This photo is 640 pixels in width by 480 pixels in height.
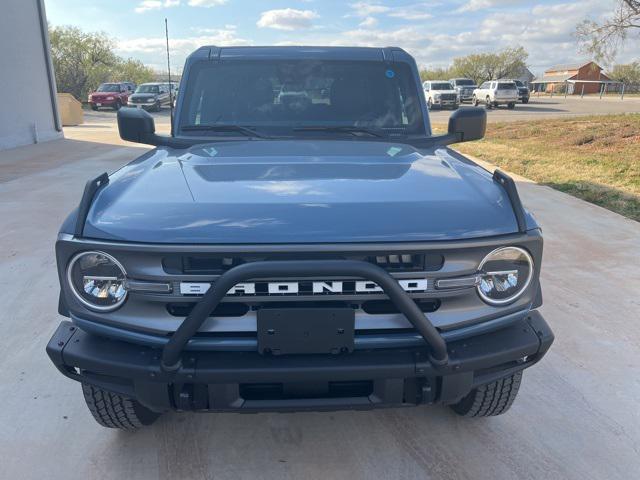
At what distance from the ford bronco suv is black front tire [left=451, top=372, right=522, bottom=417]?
0.35m

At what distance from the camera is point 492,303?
2.12 m

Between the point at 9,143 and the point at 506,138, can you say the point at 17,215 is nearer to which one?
the point at 9,143

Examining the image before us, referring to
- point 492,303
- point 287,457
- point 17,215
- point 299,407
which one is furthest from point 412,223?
point 17,215

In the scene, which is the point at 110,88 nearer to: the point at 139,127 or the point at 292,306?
the point at 139,127

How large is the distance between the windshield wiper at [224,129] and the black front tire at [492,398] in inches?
74.1

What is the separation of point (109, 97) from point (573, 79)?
73579mm

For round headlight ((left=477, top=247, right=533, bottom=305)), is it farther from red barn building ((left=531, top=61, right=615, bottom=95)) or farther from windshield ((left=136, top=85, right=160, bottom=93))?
red barn building ((left=531, top=61, right=615, bottom=95))

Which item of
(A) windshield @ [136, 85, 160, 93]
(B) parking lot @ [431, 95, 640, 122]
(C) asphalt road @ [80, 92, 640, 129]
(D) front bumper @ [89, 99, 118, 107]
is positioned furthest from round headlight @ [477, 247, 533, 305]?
(D) front bumper @ [89, 99, 118, 107]

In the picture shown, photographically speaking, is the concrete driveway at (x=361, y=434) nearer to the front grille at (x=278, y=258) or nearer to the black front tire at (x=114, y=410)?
the black front tire at (x=114, y=410)

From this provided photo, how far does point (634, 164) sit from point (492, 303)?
1006 cm

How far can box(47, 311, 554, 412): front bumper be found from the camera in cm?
193

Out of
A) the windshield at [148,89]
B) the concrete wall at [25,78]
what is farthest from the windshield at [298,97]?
the windshield at [148,89]

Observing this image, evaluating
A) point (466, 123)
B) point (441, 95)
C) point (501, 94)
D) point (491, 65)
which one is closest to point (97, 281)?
point (466, 123)

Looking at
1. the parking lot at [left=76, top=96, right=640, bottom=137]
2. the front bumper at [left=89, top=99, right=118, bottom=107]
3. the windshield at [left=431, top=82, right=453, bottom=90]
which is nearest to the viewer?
the parking lot at [left=76, top=96, right=640, bottom=137]
